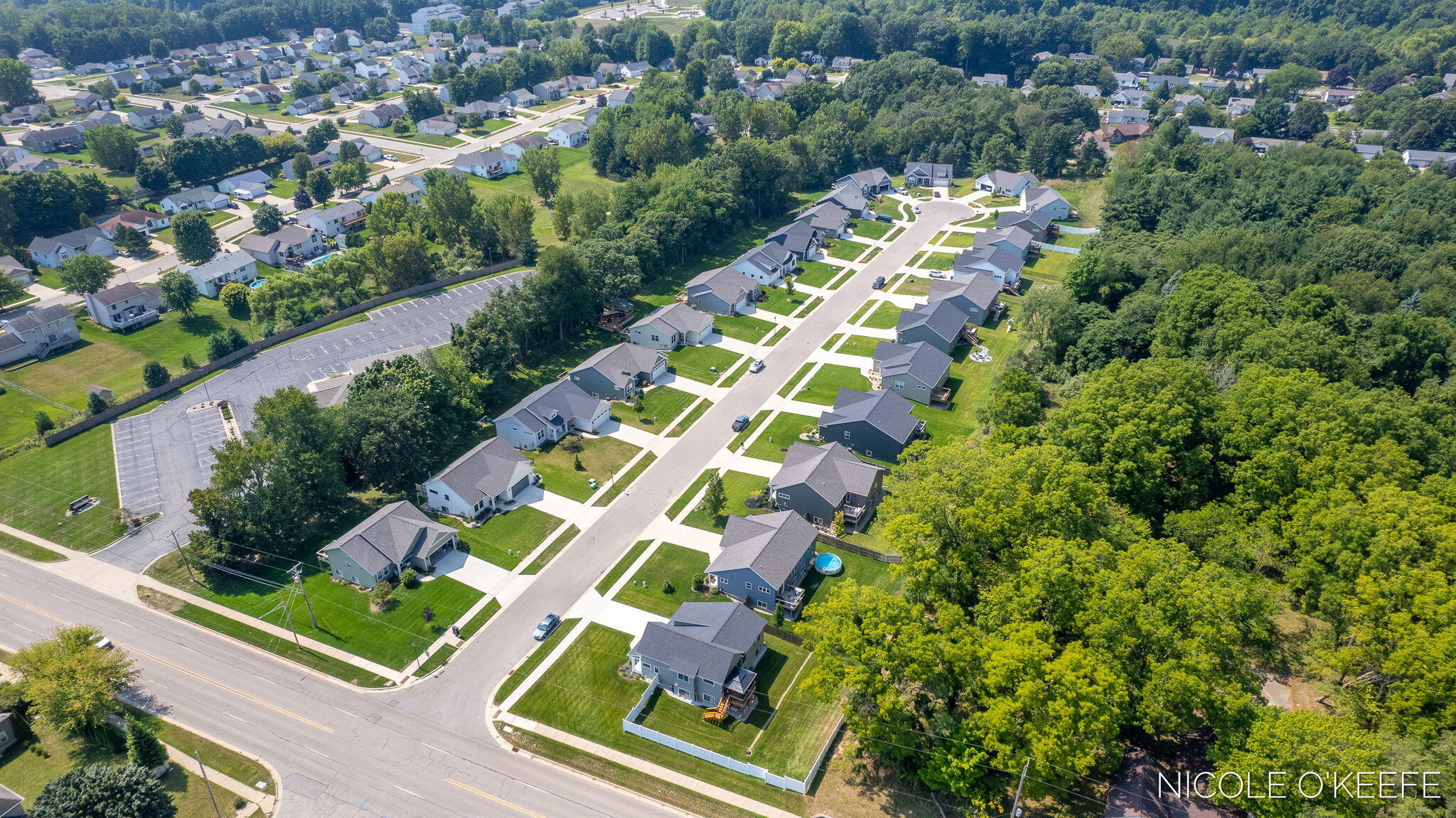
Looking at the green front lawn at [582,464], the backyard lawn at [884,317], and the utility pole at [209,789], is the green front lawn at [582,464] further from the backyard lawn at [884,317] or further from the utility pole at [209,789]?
the backyard lawn at [884,317]

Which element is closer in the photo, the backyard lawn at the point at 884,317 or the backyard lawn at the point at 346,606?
the backyard lawn at the point at 346,606

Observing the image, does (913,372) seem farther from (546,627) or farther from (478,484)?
(546,627)

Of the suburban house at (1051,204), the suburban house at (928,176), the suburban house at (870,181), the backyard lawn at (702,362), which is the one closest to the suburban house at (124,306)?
the backyard lawn at (702,362)

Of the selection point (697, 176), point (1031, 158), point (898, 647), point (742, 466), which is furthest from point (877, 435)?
point (1031, 158)

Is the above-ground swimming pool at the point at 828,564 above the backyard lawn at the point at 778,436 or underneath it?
above

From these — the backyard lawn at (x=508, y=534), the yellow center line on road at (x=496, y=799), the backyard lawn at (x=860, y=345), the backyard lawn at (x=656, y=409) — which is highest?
the yellow center line on road at (x=496, y=799)

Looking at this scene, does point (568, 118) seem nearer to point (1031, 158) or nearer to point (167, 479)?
point (1031, 158)

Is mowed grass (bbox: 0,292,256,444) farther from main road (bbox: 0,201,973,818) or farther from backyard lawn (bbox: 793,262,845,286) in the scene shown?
backyard lawn (bbox: 793,262,845,286)
